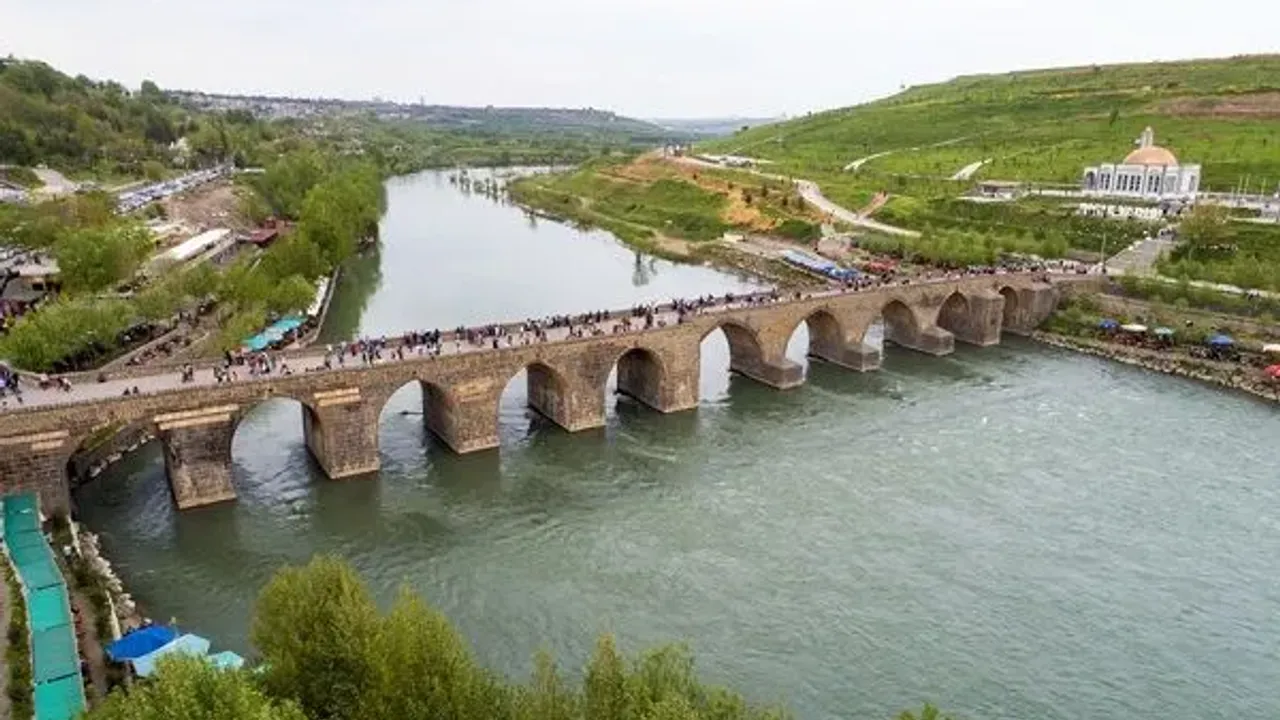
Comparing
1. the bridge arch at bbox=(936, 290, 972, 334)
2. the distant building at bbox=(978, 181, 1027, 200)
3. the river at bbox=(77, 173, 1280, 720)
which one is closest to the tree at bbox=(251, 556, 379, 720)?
the river at bbox=(77, 173, 1280, 720)

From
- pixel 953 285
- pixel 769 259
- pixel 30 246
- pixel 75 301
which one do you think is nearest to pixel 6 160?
pixel 30 246

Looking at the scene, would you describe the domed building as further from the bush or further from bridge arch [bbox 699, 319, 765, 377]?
bridge arch [bbox 699, 319, 765, 377]

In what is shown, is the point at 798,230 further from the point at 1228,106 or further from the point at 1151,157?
the point at 1228,106

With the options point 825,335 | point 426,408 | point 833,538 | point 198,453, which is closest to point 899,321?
point 825,335

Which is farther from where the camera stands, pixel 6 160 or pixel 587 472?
pixel 6 160

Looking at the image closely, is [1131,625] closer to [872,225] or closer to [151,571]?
[151,571]

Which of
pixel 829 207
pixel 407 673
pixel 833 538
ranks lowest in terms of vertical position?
pixel 833 538

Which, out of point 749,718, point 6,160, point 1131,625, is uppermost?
point 6,160
